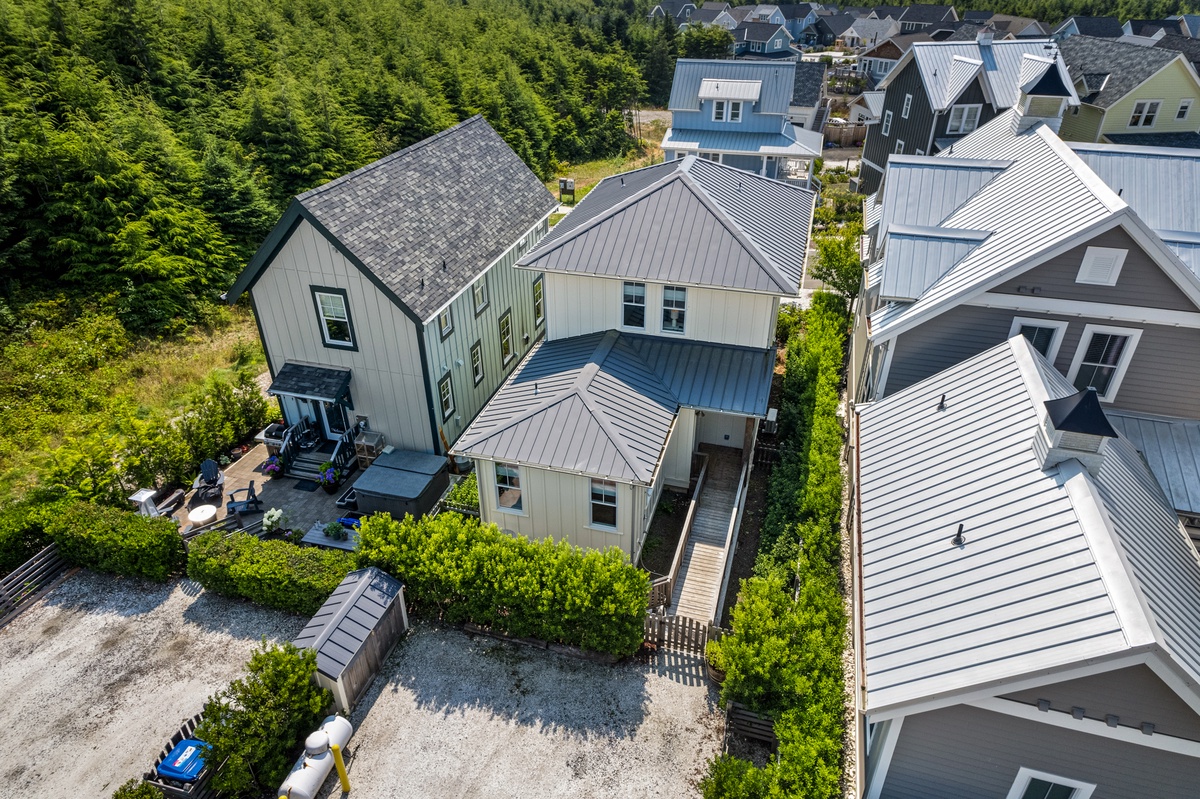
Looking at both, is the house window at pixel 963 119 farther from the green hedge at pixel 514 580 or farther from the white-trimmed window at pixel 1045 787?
the white-trimmed window at pixel 1045 787

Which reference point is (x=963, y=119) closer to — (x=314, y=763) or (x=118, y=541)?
(x=314, y=763)

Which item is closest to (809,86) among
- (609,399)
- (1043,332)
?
(1043,332)

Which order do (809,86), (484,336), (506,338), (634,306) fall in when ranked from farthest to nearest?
(809,86) → (506,338) → (484,336) → (634,306)

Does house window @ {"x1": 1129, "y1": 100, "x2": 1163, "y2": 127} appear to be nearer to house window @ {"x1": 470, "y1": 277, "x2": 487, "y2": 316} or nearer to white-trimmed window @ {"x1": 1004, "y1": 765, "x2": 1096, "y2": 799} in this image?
house window @ {"x1": 470, "y1": 277, "x2": 487, "y2": 316}

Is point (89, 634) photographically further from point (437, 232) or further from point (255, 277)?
point (437, 232)

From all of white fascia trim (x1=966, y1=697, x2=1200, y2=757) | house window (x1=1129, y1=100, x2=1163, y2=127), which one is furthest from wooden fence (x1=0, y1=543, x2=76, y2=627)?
house window (x1=1129, y1=100, x2=1163, y2=127)

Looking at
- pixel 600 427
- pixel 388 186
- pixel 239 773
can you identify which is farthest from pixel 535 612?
pixel 388 186
